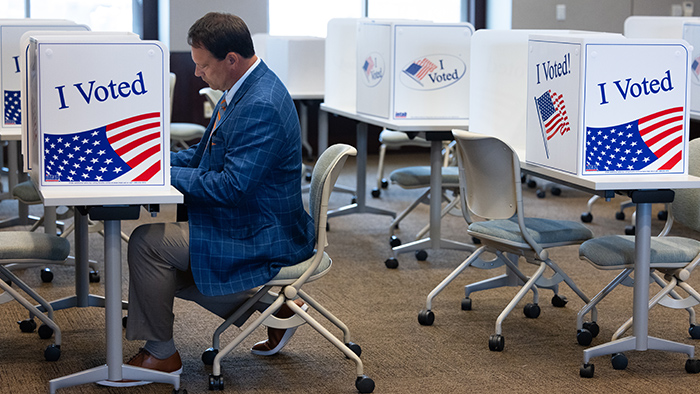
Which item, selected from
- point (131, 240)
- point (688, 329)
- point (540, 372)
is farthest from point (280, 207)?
point (688, 329)

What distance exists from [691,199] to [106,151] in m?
2.00

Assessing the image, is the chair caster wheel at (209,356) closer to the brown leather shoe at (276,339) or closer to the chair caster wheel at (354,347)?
the brown leather shoe at (276,339)

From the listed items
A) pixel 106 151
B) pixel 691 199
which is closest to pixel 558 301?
pixel 691 199

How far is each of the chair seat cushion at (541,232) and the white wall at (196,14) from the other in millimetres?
4551

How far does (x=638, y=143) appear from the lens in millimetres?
2721

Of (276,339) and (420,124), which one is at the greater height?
(420,124)

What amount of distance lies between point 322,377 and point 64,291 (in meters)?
1.46

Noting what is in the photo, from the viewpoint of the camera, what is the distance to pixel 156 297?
2535 mm

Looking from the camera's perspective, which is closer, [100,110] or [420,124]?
[100,110]

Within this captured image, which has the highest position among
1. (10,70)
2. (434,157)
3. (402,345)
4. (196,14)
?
(196,14)

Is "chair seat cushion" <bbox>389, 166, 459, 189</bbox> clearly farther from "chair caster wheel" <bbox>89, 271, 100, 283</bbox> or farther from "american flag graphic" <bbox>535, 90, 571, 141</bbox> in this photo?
"chair caster wheel" <bbox>89, 271, 100, 283</bbox>

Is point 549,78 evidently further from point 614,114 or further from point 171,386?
point 171,386

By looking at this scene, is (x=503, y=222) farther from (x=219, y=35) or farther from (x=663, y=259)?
(x=219, y=35)

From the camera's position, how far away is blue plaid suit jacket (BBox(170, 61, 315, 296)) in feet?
8.09
